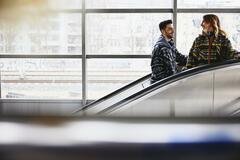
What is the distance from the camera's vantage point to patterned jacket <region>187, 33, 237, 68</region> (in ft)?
11.1

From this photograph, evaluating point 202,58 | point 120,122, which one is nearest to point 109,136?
point 120,122

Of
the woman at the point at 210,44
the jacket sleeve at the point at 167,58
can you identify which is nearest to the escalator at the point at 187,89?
the jacket sleeve at the point at 167,58

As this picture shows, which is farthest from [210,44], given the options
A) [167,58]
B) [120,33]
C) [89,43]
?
[89,43]

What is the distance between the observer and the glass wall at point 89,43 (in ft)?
20.1

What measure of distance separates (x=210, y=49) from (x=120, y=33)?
2.88 m

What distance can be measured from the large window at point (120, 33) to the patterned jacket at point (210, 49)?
2.63 metres

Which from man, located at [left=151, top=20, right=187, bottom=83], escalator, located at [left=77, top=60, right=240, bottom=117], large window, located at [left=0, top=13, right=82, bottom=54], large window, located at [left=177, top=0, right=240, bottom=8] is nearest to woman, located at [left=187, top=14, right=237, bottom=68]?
man, located at [left=151, top=20, right=187, bottom=83]

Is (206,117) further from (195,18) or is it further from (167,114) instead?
(195,18)

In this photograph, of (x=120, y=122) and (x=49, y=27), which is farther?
(x=49, y=27)

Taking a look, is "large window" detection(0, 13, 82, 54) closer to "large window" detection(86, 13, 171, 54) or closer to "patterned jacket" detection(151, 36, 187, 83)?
"large window" detection(86, 13, 171, 54)

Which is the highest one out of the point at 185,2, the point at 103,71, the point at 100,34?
the point at 185,2

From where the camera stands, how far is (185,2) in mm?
6059

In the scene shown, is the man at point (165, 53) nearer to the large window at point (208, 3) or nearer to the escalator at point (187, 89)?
the escalator at point (187, 89)

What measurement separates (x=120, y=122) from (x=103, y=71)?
5.87 metres
